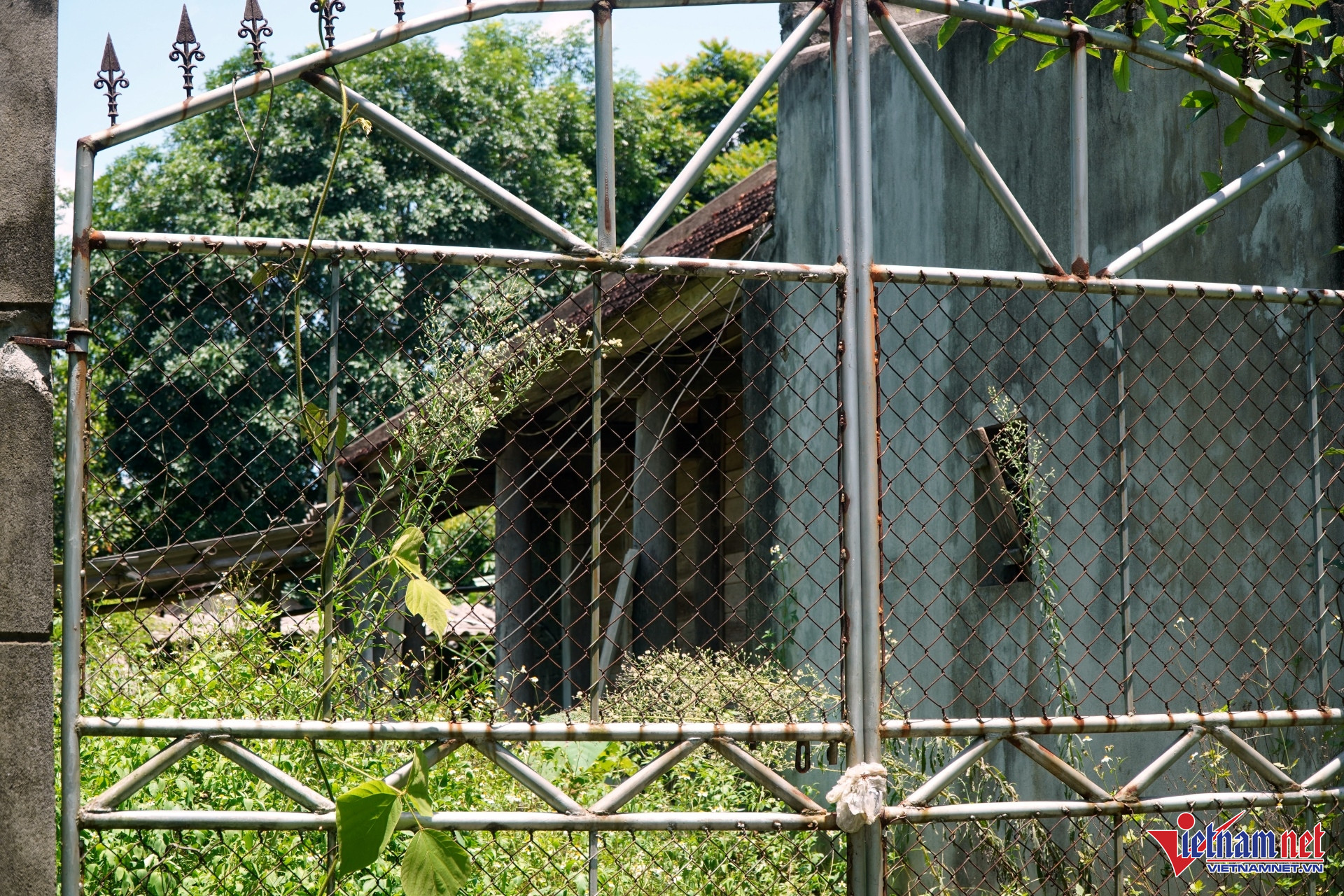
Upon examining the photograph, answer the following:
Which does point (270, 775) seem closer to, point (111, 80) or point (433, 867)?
point (433, 867)

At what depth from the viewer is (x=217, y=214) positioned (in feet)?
49.4

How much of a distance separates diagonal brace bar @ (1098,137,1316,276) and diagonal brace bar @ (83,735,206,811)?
93.5 inches

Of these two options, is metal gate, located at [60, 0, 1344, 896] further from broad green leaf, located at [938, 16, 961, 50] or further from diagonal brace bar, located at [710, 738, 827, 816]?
broad green leaf, located at [938, 16, 961, 50]

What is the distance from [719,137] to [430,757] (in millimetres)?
1506

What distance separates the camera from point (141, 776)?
236 cm

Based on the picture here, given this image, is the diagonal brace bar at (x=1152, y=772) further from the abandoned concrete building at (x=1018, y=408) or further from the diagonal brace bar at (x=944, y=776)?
the diagonal brace bar at (x=944, y=776)

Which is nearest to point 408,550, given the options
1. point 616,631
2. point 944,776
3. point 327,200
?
point 944,776

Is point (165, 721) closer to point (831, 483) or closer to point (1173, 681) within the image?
point (1173, 681)

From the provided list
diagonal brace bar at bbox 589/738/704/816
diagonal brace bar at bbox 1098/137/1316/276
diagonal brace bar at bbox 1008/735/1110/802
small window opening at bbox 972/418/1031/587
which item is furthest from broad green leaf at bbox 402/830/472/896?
small window opening at bbox 972/418/1031/587

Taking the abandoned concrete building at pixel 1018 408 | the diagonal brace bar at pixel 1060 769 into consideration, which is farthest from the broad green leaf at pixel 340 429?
the diagonal brace bar at pixel 1060 769

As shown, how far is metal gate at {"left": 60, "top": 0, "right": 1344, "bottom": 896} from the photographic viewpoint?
2.47 m

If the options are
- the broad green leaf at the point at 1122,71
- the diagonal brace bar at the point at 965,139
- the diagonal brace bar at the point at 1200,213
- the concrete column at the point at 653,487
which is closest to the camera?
the diagonal brace bar at the point at 965,139

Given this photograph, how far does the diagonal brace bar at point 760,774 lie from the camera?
8.24 feet

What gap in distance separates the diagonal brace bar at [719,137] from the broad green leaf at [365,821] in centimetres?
127
